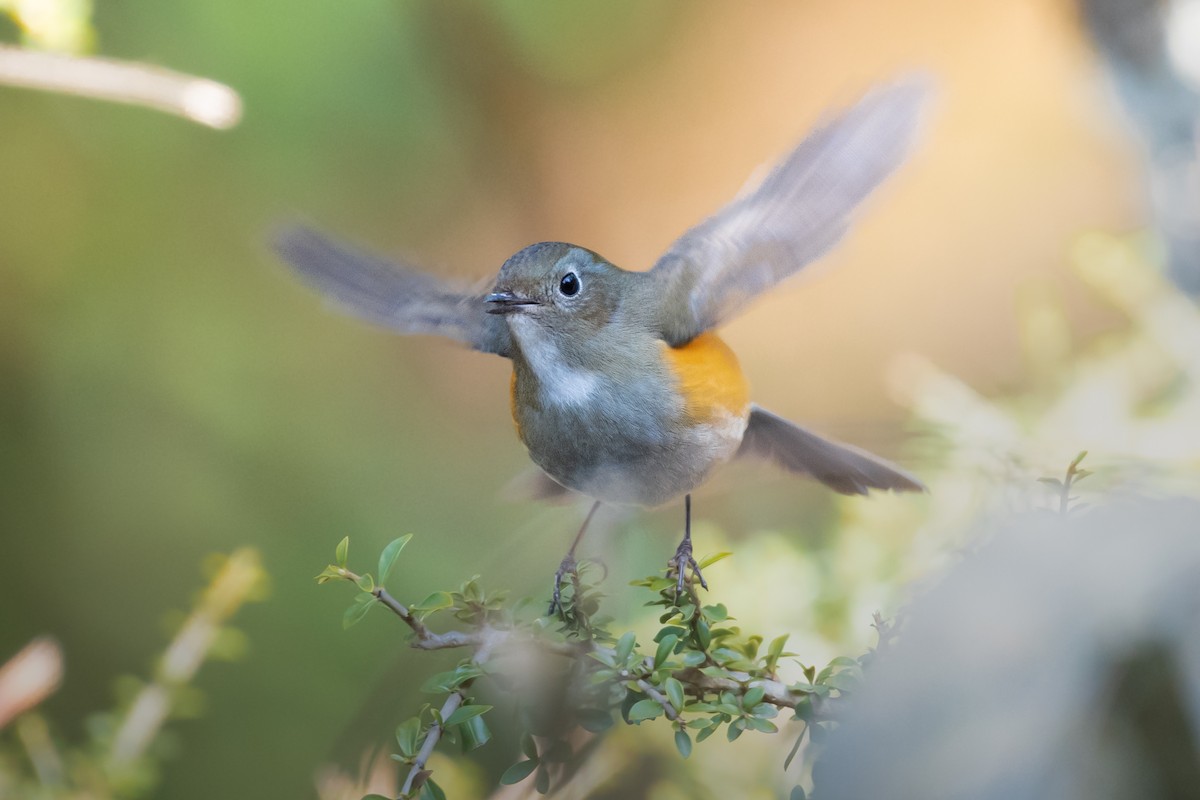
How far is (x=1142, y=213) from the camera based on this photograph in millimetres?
680

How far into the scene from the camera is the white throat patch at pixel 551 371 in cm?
41

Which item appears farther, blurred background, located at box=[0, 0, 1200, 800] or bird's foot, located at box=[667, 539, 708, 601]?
blurred background, located at box=[0, 0, 1200, 800]

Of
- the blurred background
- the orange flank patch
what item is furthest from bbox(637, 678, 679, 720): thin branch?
the blurred background

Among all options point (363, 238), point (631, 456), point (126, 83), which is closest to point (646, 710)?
point (631, 456)

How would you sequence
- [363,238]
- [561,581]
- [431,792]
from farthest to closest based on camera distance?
[363,238], [561,581], [431,792]

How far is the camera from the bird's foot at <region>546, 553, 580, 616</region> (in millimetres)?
398

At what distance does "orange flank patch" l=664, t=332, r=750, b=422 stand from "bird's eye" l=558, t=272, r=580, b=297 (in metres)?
0.05

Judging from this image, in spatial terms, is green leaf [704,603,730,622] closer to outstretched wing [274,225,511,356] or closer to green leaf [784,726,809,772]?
green leaf [784,726,809,772]

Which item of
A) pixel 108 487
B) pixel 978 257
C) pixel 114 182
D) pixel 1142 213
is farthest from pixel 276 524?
pixel 1142 213

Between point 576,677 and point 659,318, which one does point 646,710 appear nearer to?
point 576,677

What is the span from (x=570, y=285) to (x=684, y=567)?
5.1 inches

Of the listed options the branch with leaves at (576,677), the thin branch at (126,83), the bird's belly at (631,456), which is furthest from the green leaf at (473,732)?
the thin branch at (126,83)

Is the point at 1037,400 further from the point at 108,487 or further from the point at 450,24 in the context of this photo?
the point at 108,487

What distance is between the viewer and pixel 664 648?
13.3 inches
